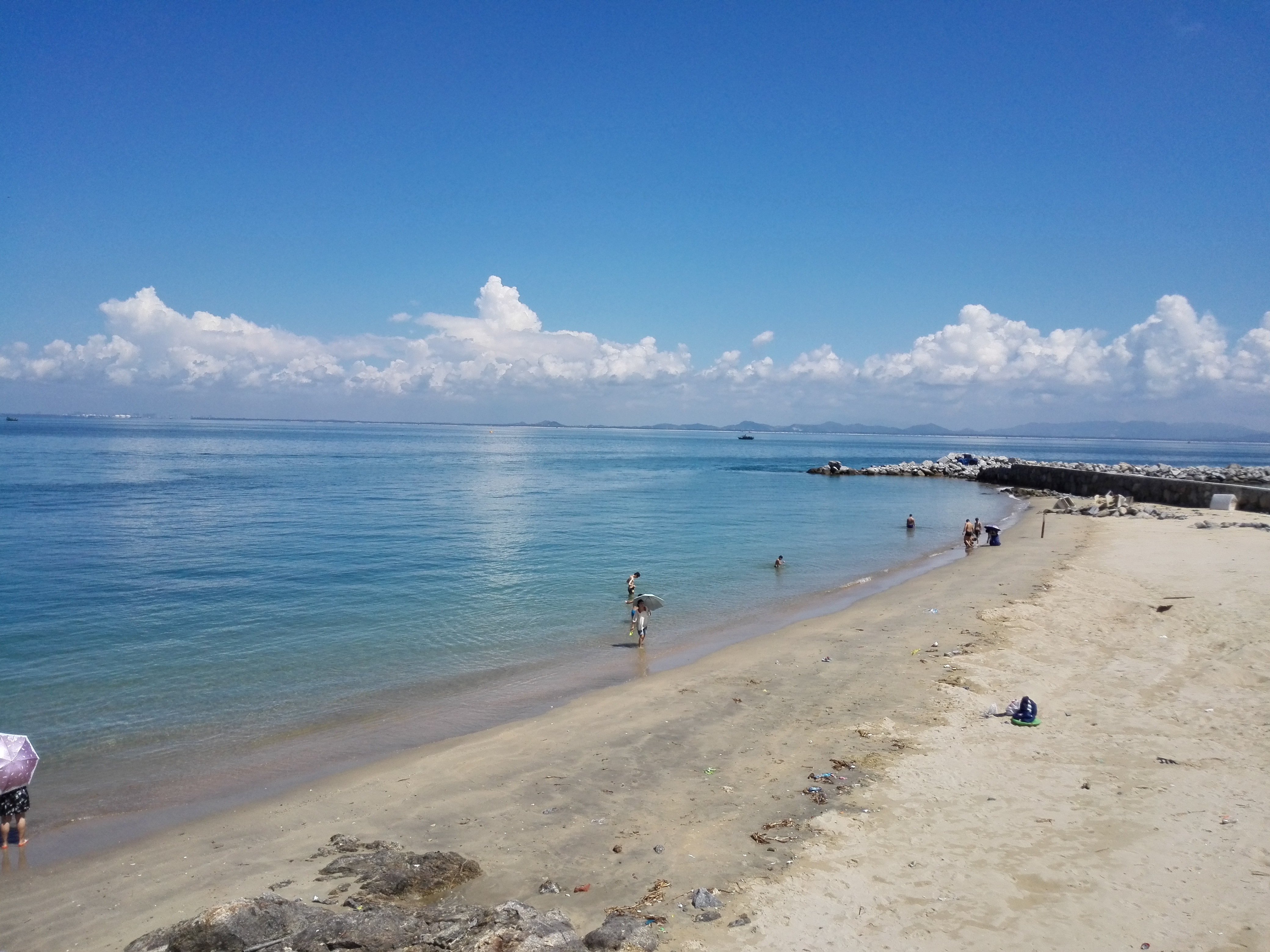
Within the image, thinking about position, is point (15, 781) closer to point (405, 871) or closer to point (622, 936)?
point (405, 871)

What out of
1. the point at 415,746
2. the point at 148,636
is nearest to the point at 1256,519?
the point at 415,746

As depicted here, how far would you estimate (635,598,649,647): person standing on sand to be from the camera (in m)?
19.5

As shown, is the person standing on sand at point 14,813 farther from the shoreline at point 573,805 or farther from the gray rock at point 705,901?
the gray rock at point 705,901

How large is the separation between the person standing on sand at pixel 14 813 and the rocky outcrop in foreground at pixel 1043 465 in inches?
2545

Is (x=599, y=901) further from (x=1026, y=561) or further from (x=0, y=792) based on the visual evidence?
(x=1026, y=561)

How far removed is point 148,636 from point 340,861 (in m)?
14.6

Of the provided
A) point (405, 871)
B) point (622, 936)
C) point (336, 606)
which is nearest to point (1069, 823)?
point (622, 936)

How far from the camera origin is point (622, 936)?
270 inches

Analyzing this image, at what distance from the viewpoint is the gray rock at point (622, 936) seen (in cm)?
675

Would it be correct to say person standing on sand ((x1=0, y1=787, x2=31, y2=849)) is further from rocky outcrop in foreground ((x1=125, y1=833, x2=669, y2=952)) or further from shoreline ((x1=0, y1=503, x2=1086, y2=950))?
rocky outcrop in foreground ((x1=125, y1=833, x2=669, y2=952))

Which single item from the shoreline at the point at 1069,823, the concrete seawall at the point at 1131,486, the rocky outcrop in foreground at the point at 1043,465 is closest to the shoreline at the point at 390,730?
the shoreline at the point at 1069,823

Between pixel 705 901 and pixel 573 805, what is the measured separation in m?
3.12

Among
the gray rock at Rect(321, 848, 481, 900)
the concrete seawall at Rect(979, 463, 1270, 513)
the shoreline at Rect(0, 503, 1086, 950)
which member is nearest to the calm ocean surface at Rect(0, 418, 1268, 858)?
the shoreline at Rect(0, 503, 1086, 950)

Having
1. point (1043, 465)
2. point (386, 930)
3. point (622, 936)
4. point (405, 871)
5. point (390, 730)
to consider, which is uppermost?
point (1043, 465)
